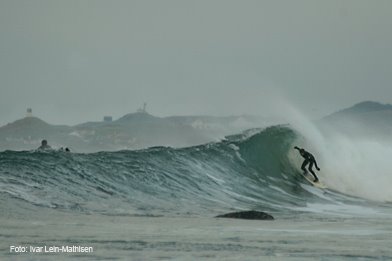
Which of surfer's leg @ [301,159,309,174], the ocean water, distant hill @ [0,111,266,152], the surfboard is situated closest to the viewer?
the ocean water

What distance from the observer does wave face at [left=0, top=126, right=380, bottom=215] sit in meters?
20.3

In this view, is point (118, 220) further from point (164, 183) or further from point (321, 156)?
point (321, 156)

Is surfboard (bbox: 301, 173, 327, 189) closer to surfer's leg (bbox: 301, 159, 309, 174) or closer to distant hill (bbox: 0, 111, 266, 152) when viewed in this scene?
surfer's leg (bbox: 301, 159, 309, 174)

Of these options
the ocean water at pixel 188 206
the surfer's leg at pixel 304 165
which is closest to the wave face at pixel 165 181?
the ocean water at pixel 188 206

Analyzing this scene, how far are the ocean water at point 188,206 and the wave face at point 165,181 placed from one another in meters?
0.04

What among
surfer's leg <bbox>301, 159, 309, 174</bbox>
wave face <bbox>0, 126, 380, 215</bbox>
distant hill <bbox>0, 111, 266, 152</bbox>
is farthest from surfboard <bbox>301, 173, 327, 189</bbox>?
distant hill <bbox>0, 111, 266, 152</bbox>

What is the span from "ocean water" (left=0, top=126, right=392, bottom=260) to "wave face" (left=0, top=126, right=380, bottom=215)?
4 centimetres

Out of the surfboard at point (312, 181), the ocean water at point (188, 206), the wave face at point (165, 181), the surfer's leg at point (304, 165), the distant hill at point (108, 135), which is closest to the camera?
the ocean water at point (188, 206)

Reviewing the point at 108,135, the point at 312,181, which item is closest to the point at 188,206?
the point at 312,181

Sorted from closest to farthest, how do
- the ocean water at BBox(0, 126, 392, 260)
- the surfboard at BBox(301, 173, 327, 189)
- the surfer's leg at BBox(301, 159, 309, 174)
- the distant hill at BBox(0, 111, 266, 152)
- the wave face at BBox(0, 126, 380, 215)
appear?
the ocean water at BBox(0, 126, 392, 260) < the wave face at BBox(0, 126, 380, 215) < the surfboard at BBox(301, 173, 327, 189) < the surfer's leg at BBox(301, 159, 309, 174) < the distant hill at BBox(0, 111, 266, 152)

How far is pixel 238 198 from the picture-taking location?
2494 centimetres

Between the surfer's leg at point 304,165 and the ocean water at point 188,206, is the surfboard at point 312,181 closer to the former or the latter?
the surfer's leg at point 304,165

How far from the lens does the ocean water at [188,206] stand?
13047mm

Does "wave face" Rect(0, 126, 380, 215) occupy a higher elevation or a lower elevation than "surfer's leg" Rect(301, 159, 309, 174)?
lower
